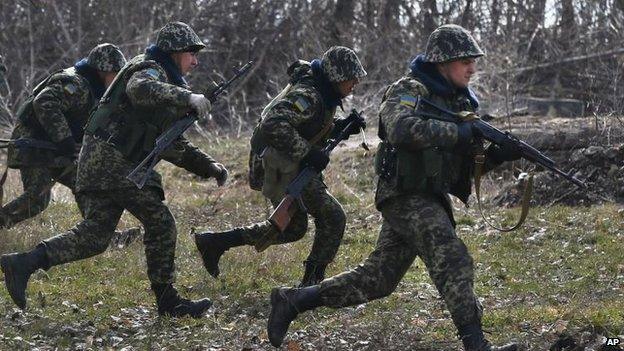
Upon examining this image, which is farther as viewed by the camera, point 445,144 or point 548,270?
point 548,270

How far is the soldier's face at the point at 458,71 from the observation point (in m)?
6.13

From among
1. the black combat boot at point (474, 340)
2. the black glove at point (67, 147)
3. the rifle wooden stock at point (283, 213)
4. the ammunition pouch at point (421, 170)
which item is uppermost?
the ammunition pouch at point (421, 170)

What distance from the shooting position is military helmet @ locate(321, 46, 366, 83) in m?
7.40

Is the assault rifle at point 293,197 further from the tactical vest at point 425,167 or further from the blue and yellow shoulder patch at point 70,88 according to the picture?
the blue and yellow shoulder patch at point 70,88

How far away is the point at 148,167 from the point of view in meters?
7.07

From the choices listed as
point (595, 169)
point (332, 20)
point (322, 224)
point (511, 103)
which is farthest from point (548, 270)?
point (332, 20)

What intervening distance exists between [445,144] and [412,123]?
0.65 feet

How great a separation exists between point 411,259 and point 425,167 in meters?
0.59

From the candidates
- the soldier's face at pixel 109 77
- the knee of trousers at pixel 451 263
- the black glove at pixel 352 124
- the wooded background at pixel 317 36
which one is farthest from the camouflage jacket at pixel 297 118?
the wooded background at pixel 317 36

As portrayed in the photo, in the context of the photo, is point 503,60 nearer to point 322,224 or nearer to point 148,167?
point 322,224

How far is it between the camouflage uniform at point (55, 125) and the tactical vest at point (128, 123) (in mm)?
1448

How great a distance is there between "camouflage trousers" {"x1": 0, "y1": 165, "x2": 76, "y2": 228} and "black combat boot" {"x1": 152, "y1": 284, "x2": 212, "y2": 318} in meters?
2.33

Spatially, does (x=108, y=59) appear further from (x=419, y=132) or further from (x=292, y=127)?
(x=419, y=132)

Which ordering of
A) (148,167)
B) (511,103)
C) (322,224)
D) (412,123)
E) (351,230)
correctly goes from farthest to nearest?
(511,103), (351,230), (322,224), (148,167), (412,123)
